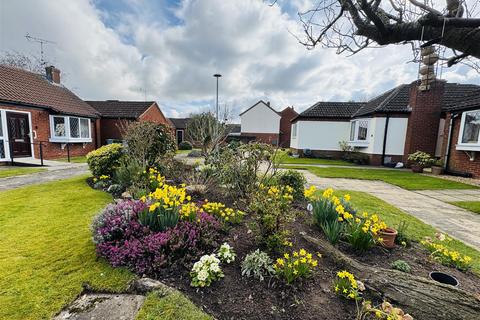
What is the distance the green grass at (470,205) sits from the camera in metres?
5.79

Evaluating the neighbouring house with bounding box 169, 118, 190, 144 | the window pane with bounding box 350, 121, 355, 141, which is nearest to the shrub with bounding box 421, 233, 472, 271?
the window pane with bounding box 350, 121, 355, 141

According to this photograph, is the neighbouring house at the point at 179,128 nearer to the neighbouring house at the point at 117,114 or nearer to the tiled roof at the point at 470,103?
the neighbouring house at the point at 117,114

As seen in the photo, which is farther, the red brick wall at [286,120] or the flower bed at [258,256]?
the red brick wall at [286,120]

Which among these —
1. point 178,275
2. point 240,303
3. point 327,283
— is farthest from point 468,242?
point 178,275

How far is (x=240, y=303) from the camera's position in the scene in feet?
7.04

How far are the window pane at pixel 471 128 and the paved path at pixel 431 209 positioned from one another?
4051mm

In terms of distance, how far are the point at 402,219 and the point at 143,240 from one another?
5224 millimetres

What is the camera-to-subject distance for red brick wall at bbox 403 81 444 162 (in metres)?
13.1

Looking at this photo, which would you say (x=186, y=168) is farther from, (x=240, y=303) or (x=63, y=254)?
(x=240, y=303)

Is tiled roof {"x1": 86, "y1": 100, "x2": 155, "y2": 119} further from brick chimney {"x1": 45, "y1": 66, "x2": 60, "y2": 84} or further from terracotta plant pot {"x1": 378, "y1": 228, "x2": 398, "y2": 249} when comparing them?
terracotta plant pot {"x1": 378, "y1": 228, "x2": 398, "y2": 249}

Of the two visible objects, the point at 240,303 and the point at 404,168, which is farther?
the point at 404,168

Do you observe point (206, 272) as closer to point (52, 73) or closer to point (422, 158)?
point (422, 158)

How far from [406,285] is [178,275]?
237 cm

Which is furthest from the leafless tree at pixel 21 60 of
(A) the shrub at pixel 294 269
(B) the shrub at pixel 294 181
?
(A) the shrub at pixel 294 269
